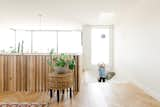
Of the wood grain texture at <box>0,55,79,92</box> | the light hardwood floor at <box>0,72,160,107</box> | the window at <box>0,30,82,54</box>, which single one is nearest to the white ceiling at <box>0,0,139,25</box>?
the wood grain texture at <box>0,55,79,92</box>

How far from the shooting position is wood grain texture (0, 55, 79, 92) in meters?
4.83

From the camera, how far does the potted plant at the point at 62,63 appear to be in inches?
167

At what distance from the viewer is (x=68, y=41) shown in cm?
1161

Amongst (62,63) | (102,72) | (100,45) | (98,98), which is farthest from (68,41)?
(98,98)

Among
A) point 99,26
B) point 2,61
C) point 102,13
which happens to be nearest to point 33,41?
point 99,26

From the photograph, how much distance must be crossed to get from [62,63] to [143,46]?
87.2 inches

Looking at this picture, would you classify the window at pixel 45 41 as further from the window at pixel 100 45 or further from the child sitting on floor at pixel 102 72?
the child sitting on floor at pixel 102 72

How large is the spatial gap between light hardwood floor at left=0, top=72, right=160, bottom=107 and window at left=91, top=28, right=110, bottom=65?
4.48 metres

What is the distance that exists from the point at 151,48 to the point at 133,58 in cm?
149

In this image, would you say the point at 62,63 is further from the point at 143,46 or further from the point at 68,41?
the point at 68,41

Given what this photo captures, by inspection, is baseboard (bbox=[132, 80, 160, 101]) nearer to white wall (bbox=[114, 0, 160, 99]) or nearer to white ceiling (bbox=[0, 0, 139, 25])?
white wall (bbox=[114, 0, 160, 99])

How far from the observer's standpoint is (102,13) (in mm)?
6934

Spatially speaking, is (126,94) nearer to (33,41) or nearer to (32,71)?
(32,71)

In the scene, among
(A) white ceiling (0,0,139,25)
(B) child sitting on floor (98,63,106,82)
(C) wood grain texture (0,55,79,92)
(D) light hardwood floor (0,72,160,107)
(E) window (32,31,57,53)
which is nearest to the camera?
(D) light hardwood floor (0,72,160,107)
